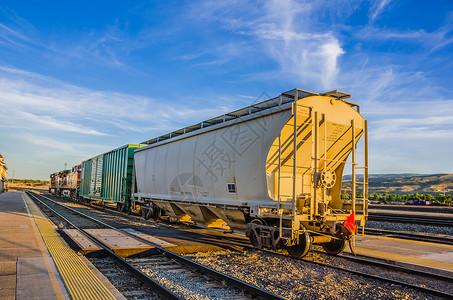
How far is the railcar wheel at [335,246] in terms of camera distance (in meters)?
8.45

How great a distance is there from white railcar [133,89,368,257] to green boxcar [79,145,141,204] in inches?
384

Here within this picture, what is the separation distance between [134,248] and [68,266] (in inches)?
82.8

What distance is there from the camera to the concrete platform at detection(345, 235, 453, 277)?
731 cm

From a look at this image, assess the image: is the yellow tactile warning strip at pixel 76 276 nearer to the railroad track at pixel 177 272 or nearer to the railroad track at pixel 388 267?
the railroad track at pixel 177 272

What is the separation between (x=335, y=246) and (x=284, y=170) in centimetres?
251

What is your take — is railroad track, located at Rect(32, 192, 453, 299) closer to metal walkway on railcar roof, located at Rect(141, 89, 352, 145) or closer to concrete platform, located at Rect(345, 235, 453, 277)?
concrete platform, located at Rect(345, 235, 453, 277)

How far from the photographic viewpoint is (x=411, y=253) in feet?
29.5

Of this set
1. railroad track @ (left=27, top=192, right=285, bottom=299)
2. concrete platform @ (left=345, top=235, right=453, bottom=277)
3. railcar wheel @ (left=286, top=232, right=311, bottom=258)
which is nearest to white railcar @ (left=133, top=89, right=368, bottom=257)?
railcar wheel @ (left=286, top=232, right=311, bottom=258)

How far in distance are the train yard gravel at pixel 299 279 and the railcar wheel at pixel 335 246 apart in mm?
1295

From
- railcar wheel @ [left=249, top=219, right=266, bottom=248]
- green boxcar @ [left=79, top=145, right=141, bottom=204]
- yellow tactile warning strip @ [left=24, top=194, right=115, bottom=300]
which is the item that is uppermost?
green boxcar @ [left=79, top=145, right=141, bottom=204]

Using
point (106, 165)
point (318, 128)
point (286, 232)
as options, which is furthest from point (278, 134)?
point (106, 165)

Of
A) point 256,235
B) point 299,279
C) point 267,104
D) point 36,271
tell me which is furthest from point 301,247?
point 36,271

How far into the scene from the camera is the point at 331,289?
5738 millimetres

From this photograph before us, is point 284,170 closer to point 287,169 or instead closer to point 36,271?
point 287,169
